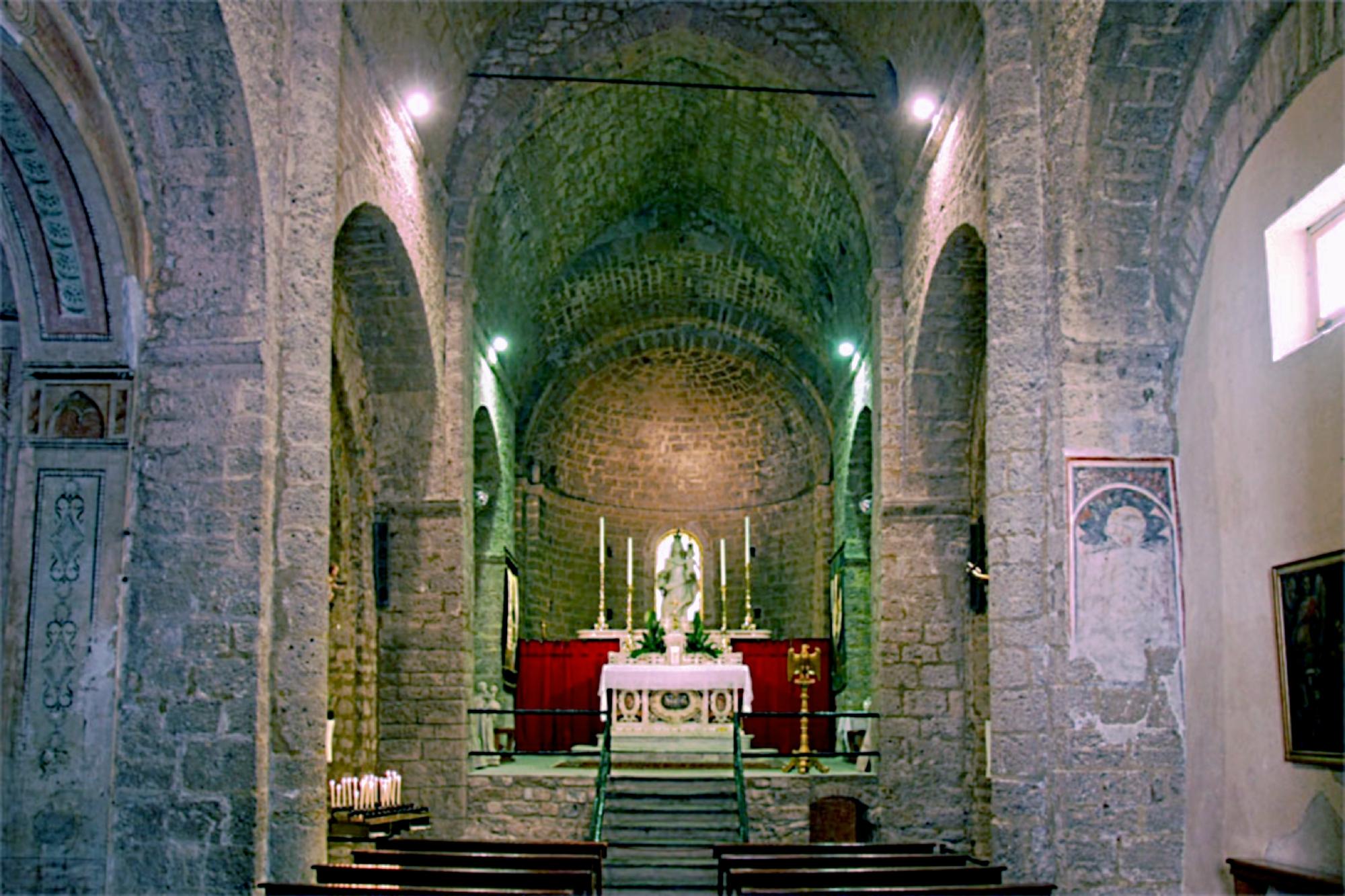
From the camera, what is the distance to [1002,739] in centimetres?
929

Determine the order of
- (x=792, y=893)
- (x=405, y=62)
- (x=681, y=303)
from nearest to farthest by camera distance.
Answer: (x=792, y=893) → (x=405, y=62) → (x=681, y=303)

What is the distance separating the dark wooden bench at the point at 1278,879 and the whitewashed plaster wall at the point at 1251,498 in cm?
9

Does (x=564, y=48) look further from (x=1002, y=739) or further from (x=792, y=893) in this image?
(x=792, y=893)

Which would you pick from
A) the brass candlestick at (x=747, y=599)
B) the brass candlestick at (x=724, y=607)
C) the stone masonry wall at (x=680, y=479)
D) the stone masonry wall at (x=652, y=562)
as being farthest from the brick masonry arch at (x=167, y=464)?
the brass candlestick at (x=724, y=607)

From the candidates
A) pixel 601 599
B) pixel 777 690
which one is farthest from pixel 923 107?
pixel 601 599

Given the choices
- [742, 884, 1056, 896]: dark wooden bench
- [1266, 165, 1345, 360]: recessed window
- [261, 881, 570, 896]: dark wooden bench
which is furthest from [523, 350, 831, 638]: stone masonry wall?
[261, 881, 570, 896]: dark wooden bench

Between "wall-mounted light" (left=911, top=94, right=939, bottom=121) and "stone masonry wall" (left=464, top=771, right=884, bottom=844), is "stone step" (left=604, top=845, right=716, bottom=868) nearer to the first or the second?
"stone masonry wall" (left=464, top=771, right=884, bottom=844)

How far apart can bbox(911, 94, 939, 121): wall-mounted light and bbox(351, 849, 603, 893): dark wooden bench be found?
7.36 m

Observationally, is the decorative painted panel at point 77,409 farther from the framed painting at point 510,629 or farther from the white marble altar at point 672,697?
the framed painting at point 510,629

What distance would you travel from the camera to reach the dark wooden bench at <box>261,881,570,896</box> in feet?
24.0

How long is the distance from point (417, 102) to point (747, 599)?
399 inches

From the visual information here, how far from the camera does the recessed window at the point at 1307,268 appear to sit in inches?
311

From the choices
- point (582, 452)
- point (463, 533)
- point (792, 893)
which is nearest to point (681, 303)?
point (582, 452)

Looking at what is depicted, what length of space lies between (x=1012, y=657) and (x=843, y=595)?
9.12 meters
